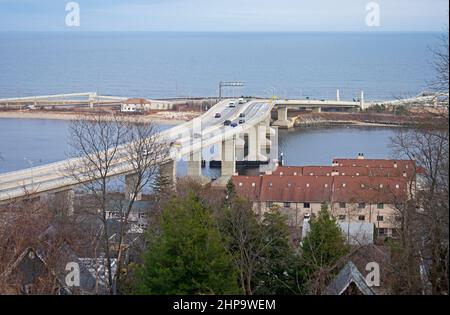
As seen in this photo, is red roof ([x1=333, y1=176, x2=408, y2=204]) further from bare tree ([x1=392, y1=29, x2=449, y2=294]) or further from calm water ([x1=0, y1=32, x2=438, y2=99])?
calm water ([x1=0, y1=32, x2=438, y2=99])

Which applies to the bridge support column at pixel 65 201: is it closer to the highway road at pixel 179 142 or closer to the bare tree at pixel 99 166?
the highway road at pixel 179 142

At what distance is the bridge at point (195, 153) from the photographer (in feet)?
37.6

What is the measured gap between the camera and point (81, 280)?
5.09 metres

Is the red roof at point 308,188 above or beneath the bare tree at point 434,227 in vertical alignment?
beneath

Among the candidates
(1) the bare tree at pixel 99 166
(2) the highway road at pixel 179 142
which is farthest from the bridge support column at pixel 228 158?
(1) the bare tree at pixel 99 166

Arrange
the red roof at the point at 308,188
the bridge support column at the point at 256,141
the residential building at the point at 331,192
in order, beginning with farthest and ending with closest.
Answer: the bridge support column at the point at 256,141
the red roof at the point at 308,188
the residential building at the point at 331,192

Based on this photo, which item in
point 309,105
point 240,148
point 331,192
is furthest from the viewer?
point 309,105

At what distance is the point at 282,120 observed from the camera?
2672 centimetres

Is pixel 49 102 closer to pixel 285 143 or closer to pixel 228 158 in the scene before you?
pixel 285 143

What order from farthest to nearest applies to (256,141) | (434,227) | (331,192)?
(256,141), (331,192), (434,227)

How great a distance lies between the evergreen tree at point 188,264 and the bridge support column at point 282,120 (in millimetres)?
22334

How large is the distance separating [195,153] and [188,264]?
12.1 meters

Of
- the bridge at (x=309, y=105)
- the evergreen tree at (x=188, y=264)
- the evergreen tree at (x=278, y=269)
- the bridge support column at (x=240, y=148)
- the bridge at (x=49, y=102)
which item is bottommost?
the evergreen tree at (x=278, y=269)

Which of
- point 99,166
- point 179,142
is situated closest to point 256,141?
point 179,142
